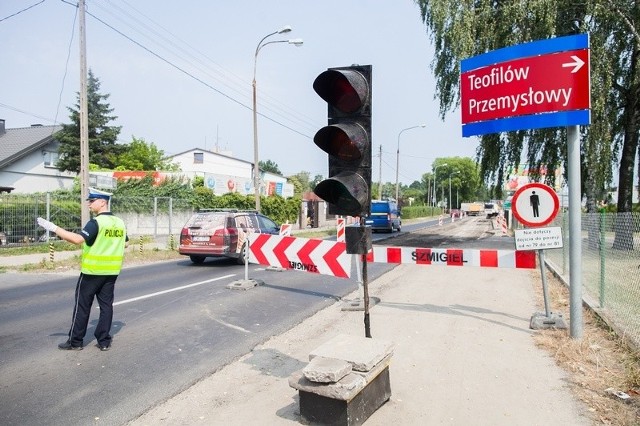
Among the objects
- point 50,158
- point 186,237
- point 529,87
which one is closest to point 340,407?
point 529,87

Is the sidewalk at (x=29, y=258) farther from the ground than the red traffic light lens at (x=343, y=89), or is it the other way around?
the red traffic light lens at (x=343, y=89)

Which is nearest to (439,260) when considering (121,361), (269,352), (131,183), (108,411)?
(269,352)

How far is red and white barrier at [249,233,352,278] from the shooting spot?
875 cm

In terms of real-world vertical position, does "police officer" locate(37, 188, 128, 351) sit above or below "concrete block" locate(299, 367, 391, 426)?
above

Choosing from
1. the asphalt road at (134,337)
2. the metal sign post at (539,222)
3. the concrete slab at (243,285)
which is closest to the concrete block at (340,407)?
the asphalt road at (134,337)

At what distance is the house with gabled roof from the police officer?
32579 millimetres

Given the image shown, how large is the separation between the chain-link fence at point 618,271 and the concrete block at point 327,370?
369cm

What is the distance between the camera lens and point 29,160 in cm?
3628

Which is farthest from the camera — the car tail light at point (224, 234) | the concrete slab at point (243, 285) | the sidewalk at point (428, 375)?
the car tail light at point (224, 234)

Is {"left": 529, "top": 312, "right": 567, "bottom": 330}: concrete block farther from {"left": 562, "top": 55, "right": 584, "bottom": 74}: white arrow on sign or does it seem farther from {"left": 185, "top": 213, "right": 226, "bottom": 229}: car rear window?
Answer: {"left": 185, "top": 213, "right": 226, "bottom": 229}: car rear window

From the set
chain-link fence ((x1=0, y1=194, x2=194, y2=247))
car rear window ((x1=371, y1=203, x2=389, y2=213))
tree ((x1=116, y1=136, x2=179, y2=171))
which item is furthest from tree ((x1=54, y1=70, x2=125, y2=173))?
car rear window ((x1=371, y1=203, x2=389, y2=213))

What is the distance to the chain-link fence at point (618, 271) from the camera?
6.30 meters

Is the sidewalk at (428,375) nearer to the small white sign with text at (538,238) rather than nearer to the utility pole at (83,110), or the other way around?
the small white sign with text at (538,238)

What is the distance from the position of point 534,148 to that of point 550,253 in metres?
4.76
